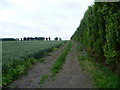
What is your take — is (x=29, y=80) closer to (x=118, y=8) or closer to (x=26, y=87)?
(x=26, y=87)

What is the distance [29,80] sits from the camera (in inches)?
491

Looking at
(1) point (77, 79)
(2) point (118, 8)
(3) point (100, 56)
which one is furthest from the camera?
(3) point (100, 56)

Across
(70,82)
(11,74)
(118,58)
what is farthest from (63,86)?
(11,74)

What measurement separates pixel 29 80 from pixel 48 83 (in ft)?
5.62

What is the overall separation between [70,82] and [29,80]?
102 inches

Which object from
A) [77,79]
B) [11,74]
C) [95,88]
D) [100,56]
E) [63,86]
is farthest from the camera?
[100,56]

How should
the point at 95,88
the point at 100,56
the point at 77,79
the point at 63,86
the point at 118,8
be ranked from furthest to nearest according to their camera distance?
the point at 100,56, the point at 77,79, the point at 118,8, the point at 63,86, the point at 95,88

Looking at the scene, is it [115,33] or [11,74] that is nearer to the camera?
[115,33]

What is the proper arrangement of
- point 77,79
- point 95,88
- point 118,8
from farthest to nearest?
point 77,79 < point 118,8 < point 95,88

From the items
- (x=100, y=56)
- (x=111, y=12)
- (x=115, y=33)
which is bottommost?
(x=100, y=56)

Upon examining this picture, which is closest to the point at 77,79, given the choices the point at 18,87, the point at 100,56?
the point at 18,87

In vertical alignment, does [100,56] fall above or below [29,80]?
above

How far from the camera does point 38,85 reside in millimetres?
10961

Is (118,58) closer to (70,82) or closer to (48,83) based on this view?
(70,82)
